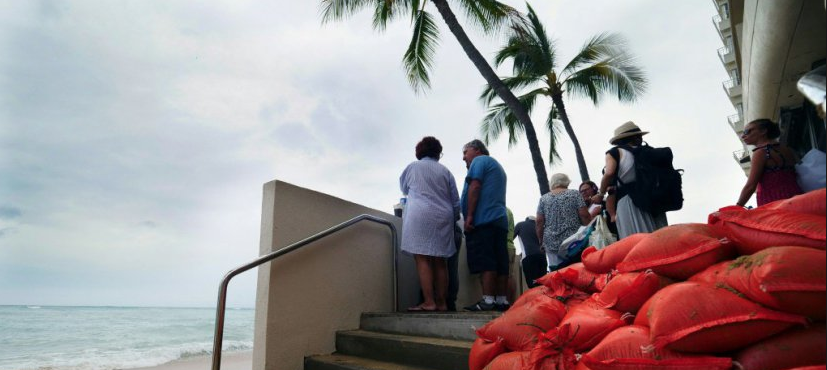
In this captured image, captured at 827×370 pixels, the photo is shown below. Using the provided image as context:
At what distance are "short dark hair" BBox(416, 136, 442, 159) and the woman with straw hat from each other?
4.76 feet

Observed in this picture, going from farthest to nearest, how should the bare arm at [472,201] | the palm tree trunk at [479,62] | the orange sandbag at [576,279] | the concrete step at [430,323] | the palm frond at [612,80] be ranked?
1. the palm frond at [612,80]
2. the palm tree trunk at [479,62]
3. the bare arm at [472,201]
4. the concrete step at [430,323]
5. the orange sandbag at [576,279]

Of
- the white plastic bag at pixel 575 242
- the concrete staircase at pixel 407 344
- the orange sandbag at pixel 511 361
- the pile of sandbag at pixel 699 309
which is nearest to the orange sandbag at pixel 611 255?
the pile of sandbag at pixel 699 309

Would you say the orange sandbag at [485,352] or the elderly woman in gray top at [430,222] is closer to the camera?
the orange sandbag at [485,352]

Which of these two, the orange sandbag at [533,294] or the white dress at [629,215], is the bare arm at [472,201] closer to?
the white dress at [629,215]

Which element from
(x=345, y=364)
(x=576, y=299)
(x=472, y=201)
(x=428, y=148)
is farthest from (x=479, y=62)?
(x=576, y=299)

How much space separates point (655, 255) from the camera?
5.64 feet

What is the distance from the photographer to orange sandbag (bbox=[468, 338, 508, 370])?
191 centimetres

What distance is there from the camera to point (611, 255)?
2066 mm

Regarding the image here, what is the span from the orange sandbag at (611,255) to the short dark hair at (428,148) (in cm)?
191

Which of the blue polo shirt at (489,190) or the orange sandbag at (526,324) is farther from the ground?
the blue polo shirt at (489,190)

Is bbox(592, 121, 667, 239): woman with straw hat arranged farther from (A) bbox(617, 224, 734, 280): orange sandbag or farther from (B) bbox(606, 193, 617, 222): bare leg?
(A) bbox(617, 224, 734, 280): orange sandbag

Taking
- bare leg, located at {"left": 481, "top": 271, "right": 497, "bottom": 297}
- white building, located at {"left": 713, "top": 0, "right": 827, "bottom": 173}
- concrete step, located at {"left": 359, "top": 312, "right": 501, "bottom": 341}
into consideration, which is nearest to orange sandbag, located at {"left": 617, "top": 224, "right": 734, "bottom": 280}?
concrete step, located at {"left": 359, "top": 312, "right": 501, "bottom": 341}

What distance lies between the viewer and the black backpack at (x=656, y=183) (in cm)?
276

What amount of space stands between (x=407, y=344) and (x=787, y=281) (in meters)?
2.15
